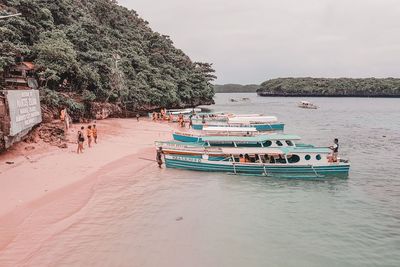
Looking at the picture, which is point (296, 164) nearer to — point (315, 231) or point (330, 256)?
point (315, 231)

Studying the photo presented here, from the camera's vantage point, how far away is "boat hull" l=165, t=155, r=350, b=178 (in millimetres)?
24375

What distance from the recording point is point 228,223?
53.8ft

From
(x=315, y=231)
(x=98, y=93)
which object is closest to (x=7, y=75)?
(x=98, y=93)

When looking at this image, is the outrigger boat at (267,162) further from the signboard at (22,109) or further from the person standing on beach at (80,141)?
the signboard at (22,109)

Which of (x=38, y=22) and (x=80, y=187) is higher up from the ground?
(x=38, y=22)

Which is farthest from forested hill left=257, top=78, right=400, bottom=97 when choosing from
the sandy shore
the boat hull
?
the boat hull

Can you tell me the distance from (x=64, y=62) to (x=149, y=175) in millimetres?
17455

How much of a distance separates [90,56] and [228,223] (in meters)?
30.9

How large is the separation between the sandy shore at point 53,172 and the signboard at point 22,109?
5.85 ft

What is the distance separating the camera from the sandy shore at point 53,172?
1515 centimetres

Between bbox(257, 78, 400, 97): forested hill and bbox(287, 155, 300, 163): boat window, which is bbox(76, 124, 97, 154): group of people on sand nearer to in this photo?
bbox(287, 155, 300, 163): boat window

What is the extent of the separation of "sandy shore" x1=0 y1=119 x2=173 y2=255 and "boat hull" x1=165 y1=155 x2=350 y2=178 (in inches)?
103

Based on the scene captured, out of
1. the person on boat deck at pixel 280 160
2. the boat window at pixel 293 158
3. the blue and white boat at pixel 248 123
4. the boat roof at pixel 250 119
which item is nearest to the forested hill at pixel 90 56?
the blue and white boat at pixel 248 123

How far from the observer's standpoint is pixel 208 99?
83.0 meters
